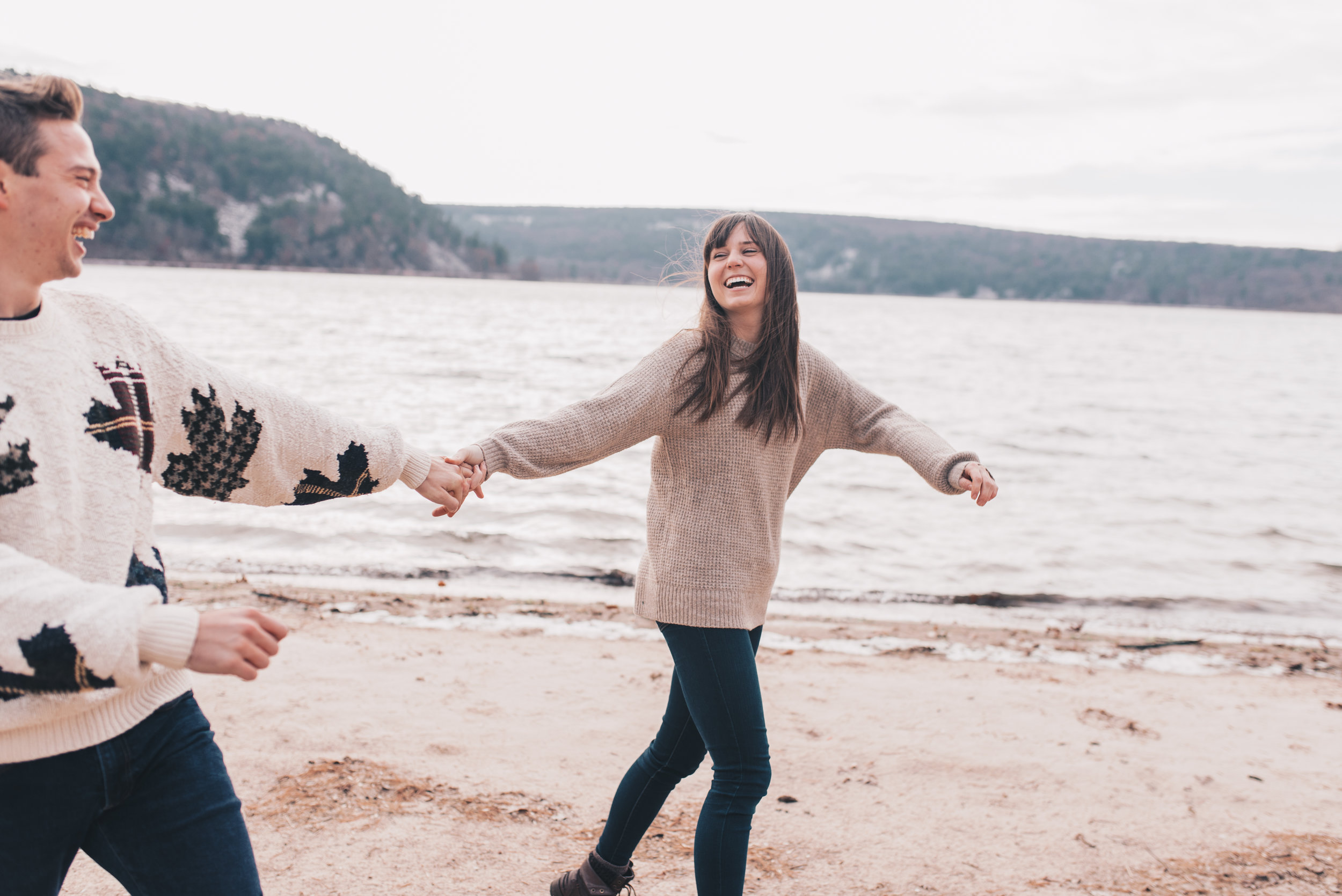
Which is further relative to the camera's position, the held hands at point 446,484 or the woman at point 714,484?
the held hands at point 446,484

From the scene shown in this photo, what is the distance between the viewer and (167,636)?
1589 mm

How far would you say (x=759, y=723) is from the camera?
2.73 m

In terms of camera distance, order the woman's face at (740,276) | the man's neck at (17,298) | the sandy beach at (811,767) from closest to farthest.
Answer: the man's neck at (17,298)
the woman's face at (740,276)
the sandy beach at (811,767)

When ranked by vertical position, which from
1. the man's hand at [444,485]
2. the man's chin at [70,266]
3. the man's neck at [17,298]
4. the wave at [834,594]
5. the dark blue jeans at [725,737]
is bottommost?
the wave at [834,594]

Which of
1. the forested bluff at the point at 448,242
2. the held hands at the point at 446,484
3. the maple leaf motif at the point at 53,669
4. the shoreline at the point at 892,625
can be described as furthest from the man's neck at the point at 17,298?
the forested bluff at the point at 448,242

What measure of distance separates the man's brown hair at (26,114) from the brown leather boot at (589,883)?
104 inches

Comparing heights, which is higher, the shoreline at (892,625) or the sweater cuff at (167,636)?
the sweater cuff at (167,636)

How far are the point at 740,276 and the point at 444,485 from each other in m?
1.17

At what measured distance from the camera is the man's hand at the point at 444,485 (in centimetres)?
283

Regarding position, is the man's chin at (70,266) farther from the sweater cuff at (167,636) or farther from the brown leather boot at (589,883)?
the brown leather boot at (589,883)

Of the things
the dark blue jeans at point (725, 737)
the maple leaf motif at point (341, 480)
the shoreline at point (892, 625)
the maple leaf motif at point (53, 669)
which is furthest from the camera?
Answer: the shoreline at point (892, 625)

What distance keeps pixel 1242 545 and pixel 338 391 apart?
55.5 ft

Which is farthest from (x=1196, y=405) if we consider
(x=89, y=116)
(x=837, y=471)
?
(x=89, y=116)

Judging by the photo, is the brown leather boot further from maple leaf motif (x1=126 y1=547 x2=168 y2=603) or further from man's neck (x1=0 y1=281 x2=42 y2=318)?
man's neck (x1=0 y1=281 x2=42 y2=318)
